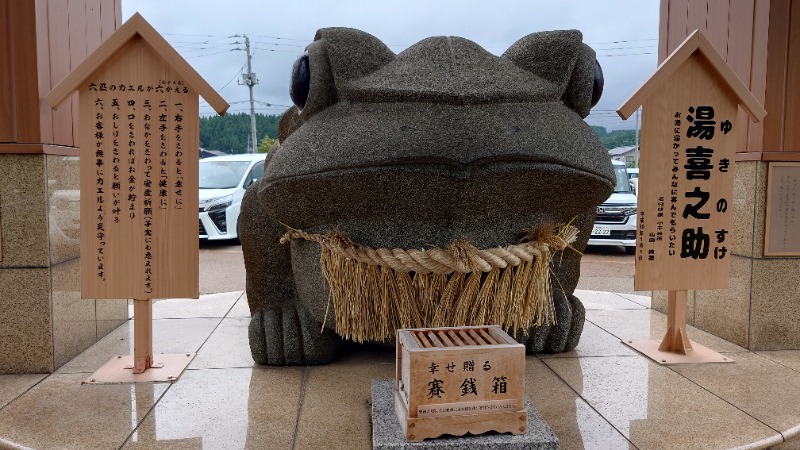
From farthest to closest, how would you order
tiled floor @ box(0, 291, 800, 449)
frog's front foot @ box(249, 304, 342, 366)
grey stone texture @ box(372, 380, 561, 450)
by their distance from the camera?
frog's front foot @ box(249, 304, 342, 366)
tiled floor @ box(0, 291, 800, 449)
grey stone texture @ box(372, 380, 561, 450)

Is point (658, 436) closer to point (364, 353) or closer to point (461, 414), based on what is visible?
point (461, 414)

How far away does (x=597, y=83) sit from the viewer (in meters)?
3.04

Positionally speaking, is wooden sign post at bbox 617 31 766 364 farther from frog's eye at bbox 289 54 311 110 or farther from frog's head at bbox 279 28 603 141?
frog's eye at bbox 289 54 311 110

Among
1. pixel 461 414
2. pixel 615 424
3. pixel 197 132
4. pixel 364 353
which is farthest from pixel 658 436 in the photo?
pixel 197 132

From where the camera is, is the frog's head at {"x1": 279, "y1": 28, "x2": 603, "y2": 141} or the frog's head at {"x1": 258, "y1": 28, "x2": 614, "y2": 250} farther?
the frog's head at {"x1": 279, "y1": 28, "x2": 603, "y2": 141}

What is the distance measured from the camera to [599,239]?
1120 centimetres

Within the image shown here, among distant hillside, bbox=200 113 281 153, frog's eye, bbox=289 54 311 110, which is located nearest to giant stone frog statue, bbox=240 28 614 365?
frog's eye, bbox=289 54 311 110

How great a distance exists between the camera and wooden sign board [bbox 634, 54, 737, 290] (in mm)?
3408

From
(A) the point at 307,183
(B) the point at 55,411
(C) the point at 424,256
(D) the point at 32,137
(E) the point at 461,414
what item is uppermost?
(D) the point at 32,137

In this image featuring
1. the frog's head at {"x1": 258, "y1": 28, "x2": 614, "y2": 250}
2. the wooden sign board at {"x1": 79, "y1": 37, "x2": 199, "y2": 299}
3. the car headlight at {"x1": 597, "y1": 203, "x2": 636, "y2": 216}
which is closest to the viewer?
the frog's head at {"x1": 258, "y1": 28, "x2": 614, "y2": 250}

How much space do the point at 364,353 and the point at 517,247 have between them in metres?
1.40

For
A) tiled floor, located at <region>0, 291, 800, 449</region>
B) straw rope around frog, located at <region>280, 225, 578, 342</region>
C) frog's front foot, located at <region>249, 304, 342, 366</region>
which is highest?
straw rope around frog, located at <region>280, 225, 578, 342</region>

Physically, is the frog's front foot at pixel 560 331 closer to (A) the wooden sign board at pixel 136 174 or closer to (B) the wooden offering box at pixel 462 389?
(B) the wooden offering box at pixel 462 389

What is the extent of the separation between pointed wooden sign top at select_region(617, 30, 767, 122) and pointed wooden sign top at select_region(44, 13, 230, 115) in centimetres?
215
